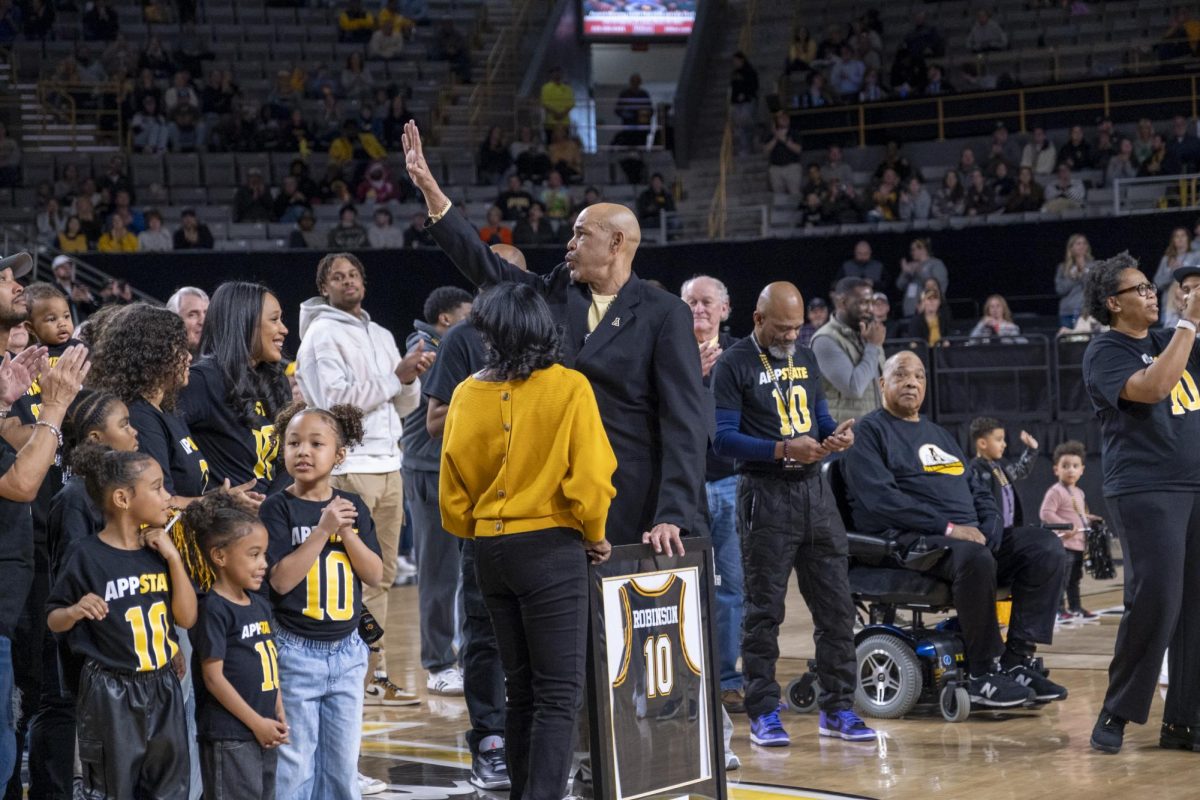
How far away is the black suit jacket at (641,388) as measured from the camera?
447 centimetres

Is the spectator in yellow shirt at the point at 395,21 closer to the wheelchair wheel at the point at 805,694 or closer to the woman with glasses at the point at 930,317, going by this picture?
the woman with glasses at the point at 930,317

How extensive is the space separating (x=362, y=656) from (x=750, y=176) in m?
16.6

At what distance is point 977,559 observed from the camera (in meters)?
6.43

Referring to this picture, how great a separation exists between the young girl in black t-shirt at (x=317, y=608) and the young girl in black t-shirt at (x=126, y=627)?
312 millimetres

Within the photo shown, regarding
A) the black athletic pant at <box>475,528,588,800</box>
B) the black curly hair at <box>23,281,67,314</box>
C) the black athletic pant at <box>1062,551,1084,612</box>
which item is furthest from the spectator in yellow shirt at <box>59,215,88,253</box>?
the black athletic pant at <box>475,528,588,800</box>

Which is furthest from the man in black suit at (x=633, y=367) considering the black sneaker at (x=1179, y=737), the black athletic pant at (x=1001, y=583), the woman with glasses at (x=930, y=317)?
the woman with glasses at (x=930, y=317)

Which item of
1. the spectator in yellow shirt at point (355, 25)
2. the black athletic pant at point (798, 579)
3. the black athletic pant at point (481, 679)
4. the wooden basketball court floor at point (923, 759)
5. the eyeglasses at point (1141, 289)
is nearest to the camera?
the wooden basketball court floor at point (923, 759)

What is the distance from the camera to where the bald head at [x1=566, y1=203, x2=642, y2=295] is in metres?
4.57

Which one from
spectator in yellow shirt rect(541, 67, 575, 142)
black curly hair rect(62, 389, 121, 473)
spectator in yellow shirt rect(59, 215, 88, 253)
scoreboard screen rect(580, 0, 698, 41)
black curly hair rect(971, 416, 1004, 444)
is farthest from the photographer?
scoreboard screen rect(580, 0, 698, 41)

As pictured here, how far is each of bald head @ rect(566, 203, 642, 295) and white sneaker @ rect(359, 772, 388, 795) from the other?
1938 millimetres

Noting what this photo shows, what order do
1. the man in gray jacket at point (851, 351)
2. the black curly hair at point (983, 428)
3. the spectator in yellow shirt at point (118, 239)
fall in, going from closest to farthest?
the man in gray jacket at point (851, 351), the black curly hair at point (983, 428), the spectator in yellow shirt at point (118, 239)

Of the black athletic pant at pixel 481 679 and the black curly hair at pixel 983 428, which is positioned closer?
the black athletic pant at pixel 481 679

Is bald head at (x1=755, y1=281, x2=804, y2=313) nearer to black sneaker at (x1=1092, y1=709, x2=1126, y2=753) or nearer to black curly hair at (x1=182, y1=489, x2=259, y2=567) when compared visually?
black sneaker at (x1=1092, y1=709, x2=1126, y2=753)

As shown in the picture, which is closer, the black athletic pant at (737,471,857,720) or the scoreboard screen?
the black athletic pant at (737,471,857,720)
